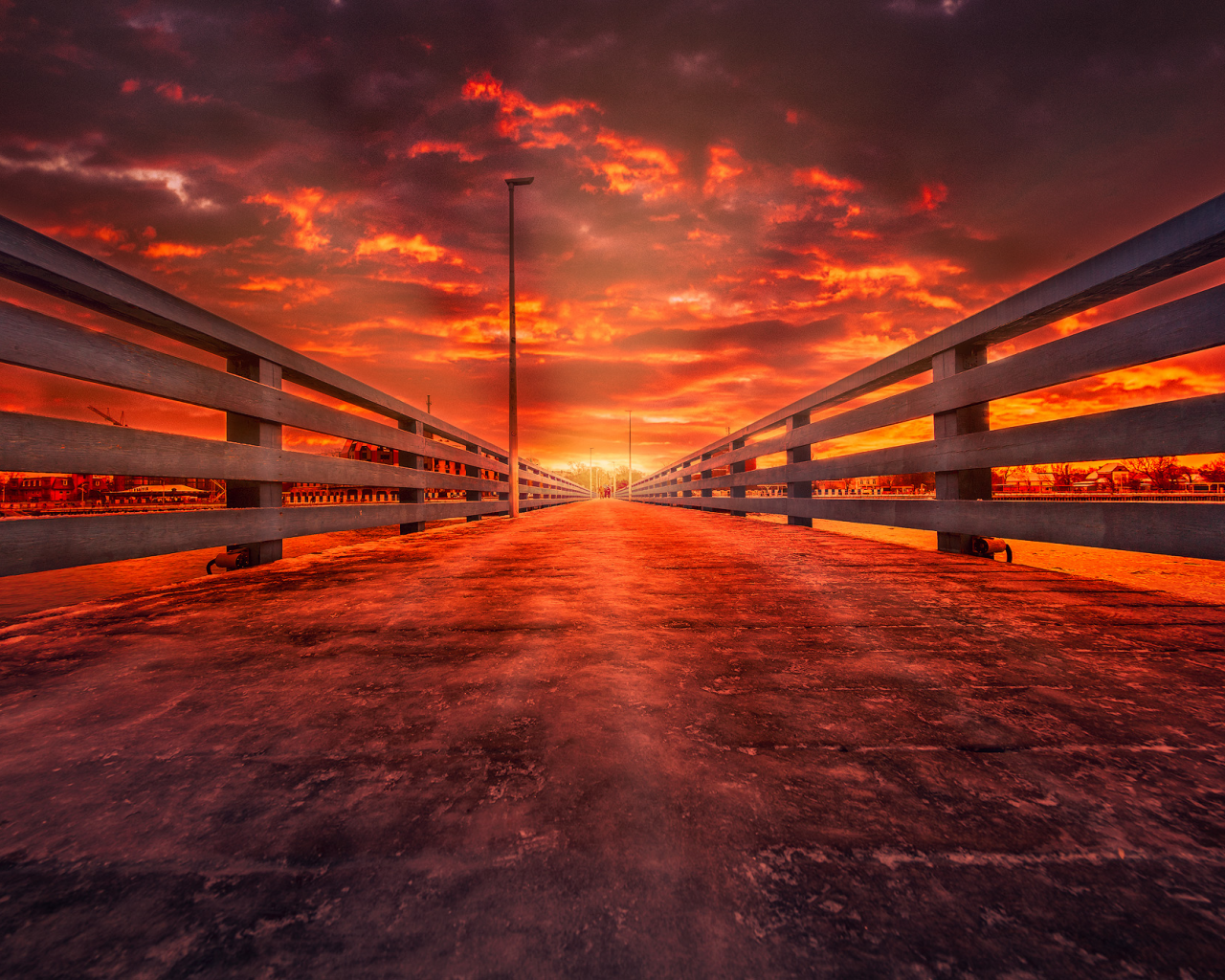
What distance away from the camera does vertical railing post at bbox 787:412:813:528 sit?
6273 mm

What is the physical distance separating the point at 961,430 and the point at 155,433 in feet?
16.2

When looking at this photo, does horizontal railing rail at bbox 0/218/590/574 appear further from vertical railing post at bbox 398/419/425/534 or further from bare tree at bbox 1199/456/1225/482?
bare tree at bbox 1199/456/1225/482

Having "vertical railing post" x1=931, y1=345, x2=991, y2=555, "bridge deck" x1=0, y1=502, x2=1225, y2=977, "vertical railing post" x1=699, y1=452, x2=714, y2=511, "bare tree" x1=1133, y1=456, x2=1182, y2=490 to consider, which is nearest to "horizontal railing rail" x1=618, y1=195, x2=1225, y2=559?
"vertical railing post" x1=931, y1=345, x2=991, y2=555

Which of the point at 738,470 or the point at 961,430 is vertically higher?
the point at 961,430

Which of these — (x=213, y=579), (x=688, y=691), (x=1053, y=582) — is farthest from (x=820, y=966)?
(x=213, y=579)

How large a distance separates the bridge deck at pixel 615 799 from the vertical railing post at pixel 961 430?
66.5 inches

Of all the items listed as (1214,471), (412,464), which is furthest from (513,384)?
(1214,471)

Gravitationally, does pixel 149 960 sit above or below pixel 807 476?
below

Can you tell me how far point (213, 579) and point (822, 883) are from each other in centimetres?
331

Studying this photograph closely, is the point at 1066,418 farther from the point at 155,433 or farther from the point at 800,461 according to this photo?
the point at 155,433

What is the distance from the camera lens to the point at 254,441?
334 centimetres

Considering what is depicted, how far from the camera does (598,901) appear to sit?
2.09 ft

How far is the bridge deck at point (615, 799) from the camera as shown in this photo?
0.59 metres

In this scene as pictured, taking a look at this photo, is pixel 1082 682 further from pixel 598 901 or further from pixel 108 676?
pixel 108 676
